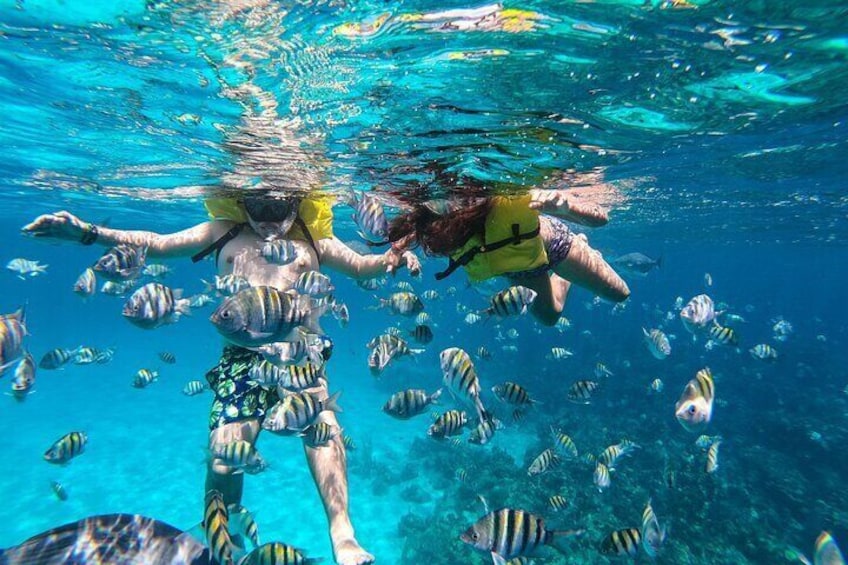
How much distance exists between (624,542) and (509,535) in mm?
2208

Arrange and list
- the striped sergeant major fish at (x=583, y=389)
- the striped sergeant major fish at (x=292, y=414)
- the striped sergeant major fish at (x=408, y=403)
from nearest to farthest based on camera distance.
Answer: the striped sergeant major fish at (x=292, y=414) → the striped sergeant major fish at (x=408, y=403) → the striped sergeant major fish at (x=583, y=389)

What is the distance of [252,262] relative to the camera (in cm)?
643

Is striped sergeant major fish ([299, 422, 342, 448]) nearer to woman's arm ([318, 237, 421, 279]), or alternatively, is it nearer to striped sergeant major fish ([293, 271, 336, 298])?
striped sergeant major fish ([293, 271, 336, 298])

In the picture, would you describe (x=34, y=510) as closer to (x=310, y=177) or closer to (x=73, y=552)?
(x=310, y=177)

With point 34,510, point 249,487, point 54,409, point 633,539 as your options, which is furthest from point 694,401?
point 54,409

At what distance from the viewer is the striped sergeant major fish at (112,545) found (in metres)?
2.16

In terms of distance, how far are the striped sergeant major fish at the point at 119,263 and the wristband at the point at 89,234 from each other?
0.58m

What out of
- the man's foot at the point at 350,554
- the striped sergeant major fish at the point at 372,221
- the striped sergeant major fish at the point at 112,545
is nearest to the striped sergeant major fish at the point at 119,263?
the striped sergeant major fish at the point at 372,221

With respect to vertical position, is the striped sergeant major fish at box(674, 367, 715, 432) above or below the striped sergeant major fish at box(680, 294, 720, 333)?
above

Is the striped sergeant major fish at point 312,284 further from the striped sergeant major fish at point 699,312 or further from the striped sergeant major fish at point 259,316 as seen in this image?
the striped sergeant major fish at point 699,312

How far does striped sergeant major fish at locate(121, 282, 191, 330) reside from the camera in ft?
18.9

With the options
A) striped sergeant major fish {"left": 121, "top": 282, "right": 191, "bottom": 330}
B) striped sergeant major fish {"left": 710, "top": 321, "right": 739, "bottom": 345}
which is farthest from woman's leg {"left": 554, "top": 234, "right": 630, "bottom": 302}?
striped sergeant major fish {"left": 710, "top": 321, "right": 739, "bottom": 345}

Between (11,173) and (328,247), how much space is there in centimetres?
2057

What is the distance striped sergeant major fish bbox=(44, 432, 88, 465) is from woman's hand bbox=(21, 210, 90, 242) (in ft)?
13.0
